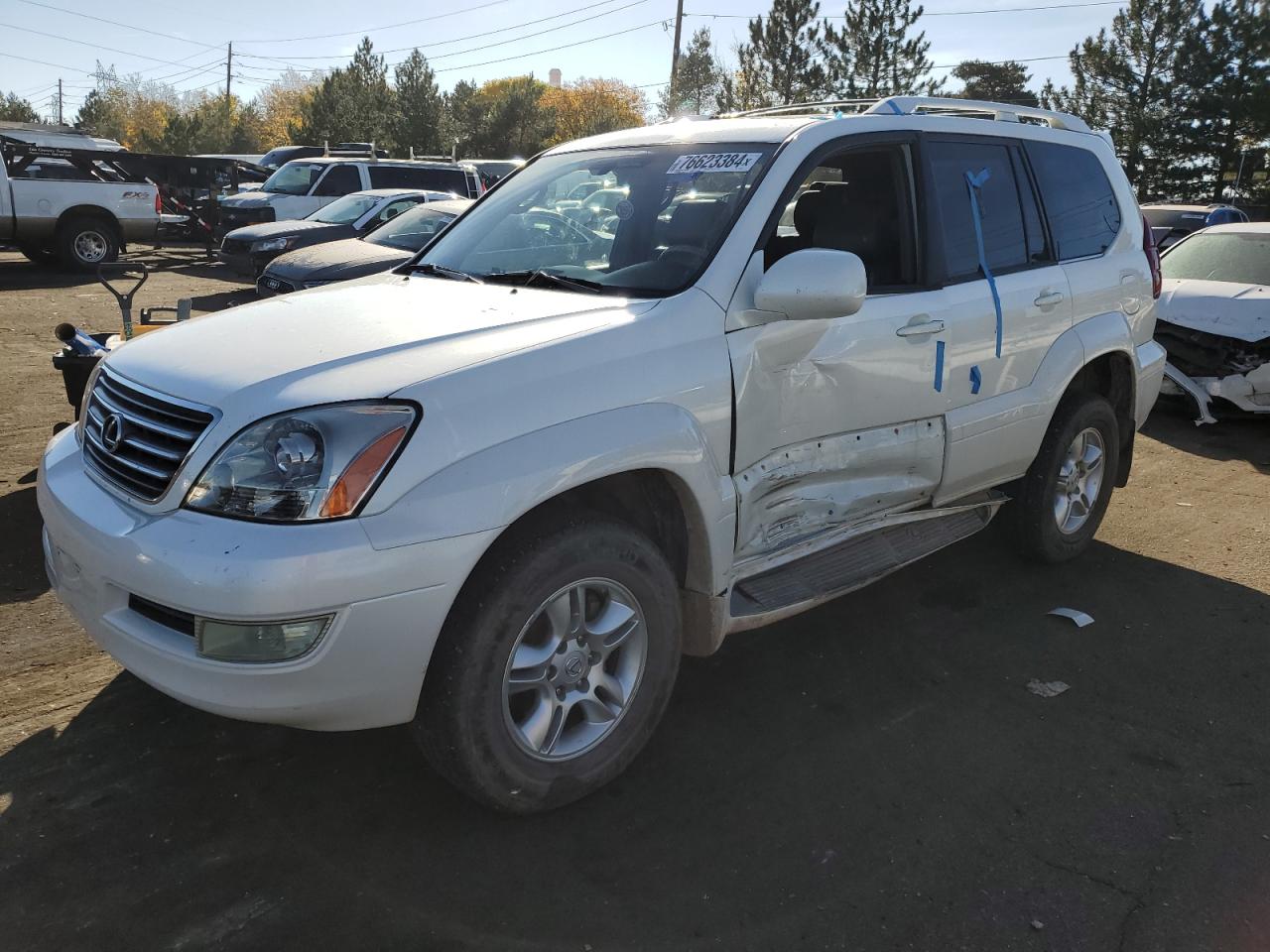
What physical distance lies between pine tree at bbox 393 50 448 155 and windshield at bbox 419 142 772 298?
43705 millimetres

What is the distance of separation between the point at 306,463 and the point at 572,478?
66 cm

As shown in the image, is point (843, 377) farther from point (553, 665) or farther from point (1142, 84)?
point (1142, 84)

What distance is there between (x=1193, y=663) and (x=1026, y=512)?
0.99m

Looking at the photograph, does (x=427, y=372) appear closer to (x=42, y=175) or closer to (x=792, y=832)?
(x=792, y=832)

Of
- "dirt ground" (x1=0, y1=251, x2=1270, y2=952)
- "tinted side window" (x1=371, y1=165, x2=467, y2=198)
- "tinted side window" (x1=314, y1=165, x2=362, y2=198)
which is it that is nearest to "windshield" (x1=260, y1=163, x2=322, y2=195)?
"tinted side window" (x1=314, y1=165, x2=362, y2=198)

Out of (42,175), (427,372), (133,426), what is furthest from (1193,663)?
(42,175)

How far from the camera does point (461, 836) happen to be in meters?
2.72

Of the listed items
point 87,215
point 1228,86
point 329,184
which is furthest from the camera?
point 1228,86

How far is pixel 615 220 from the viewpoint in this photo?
3541 mm

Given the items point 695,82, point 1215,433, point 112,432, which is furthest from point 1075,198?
point 695,82

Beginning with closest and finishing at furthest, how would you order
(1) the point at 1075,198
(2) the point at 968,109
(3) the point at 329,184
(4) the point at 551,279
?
(4) the point at 551,279 → (2) the point at 968,109 → (1) the point at 1075,198 → (3) the point at 329,184

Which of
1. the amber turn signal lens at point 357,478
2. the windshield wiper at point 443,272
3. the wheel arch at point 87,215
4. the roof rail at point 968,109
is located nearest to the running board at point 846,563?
the amber turn signal lens at point 357,478

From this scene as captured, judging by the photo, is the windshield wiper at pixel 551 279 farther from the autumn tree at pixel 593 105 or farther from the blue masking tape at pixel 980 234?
the autumn tree at pixel 593 105

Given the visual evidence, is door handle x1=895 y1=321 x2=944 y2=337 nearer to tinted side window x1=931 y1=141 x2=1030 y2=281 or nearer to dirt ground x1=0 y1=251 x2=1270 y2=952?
tinted side window x1=931 y1=141 x2=1030 y2=281
